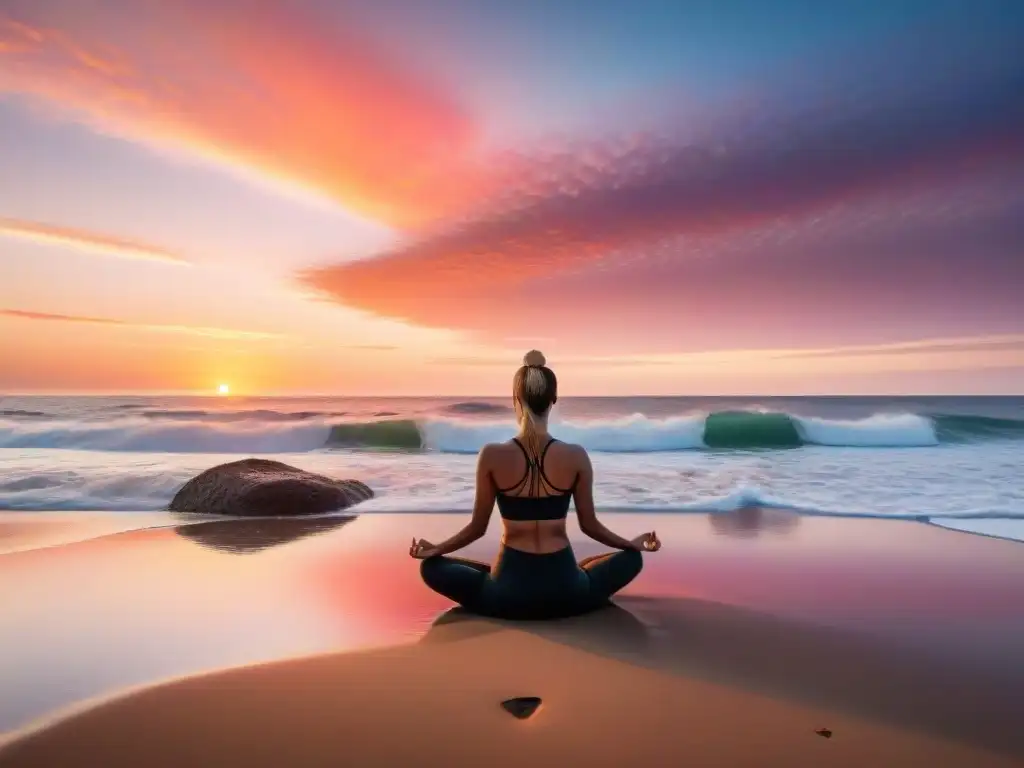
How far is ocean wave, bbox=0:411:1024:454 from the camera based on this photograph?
25359 millimetres

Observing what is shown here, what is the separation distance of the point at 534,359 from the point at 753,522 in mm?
5636

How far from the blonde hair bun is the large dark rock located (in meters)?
6.21

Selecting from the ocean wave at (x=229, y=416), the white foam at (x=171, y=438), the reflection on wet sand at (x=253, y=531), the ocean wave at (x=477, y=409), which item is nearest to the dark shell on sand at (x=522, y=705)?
the reflection on wet sand at (x=253, y=531)

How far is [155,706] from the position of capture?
3.32 m

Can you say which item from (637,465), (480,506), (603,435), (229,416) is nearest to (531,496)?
(480,506)

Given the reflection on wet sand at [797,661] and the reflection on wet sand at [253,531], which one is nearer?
the reflection on wet sand at [797,661]

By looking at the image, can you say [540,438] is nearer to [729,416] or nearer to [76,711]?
[76,711]

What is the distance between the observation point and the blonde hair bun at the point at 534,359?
173 inches

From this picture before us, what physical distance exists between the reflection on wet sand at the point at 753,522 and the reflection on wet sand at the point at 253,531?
4956 millimetres

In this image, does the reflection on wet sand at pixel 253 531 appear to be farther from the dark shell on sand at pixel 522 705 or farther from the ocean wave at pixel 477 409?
the ocean wave at pixel 477 409

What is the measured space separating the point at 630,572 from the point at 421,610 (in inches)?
62.1

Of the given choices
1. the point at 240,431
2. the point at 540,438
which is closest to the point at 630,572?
the point at 540,438

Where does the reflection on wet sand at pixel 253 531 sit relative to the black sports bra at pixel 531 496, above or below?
below

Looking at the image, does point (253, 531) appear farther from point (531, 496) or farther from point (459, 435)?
point (459, 435)
